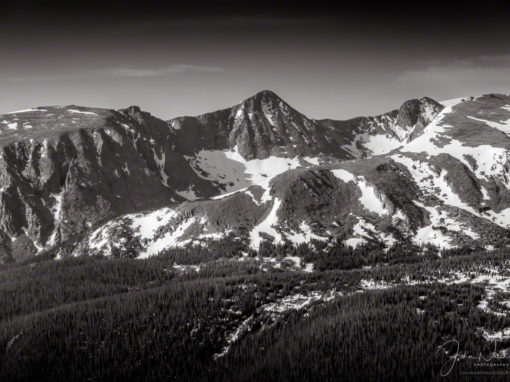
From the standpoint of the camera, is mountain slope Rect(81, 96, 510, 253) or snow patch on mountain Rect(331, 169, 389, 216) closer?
mountain slope Rect(81, 96, 510, 253)

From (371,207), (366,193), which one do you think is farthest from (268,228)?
(366,193)

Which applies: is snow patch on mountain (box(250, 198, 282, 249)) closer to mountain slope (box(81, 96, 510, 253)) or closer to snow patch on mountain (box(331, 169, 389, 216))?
mountain slope (box(81, 96, 510, 253))

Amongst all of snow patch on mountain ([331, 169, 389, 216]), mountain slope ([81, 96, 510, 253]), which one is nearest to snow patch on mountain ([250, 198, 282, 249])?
mountain slope ([81, 96, 510, 253])

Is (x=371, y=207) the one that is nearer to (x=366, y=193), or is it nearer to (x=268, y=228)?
(x=366, y=193)

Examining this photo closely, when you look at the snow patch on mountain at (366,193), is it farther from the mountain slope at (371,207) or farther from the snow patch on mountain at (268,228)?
the snow patch on mountain at (268,228)

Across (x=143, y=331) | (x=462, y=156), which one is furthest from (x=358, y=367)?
(x=462, y=156)

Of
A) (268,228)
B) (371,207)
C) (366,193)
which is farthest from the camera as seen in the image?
(366,193)

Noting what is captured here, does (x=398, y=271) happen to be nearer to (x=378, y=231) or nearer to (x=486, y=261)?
(x=486, y=261)

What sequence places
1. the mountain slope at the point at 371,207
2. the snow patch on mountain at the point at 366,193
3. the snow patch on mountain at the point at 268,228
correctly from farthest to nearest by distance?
the snow patch on mountain at the point at 366,193 < the mountain slope at the point at 371,207 < the snow patch on mountain at the point at 268,228

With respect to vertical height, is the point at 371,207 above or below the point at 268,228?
above

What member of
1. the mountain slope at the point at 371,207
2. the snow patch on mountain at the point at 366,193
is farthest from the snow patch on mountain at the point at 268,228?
the snow patch on mountain at the point at 366,193

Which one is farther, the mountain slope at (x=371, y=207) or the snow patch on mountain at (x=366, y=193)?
the snow patch on mountain at (x=366, y=193)
